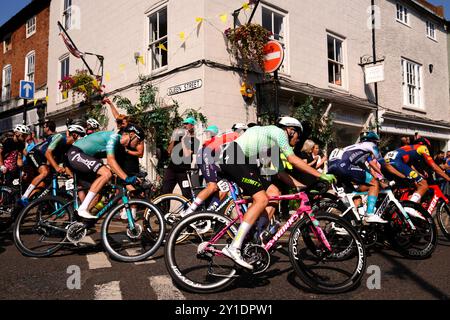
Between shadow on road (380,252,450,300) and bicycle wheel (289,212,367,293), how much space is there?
2.10ft

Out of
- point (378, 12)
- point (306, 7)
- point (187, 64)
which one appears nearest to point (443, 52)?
point (378, 12)

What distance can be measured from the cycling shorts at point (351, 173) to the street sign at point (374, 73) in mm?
9123

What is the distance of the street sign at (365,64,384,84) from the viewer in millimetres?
12772

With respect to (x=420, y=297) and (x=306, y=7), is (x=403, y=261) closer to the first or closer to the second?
(x=420, y=297)

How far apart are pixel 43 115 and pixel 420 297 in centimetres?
1696

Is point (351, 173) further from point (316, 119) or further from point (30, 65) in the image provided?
point (30, 65)

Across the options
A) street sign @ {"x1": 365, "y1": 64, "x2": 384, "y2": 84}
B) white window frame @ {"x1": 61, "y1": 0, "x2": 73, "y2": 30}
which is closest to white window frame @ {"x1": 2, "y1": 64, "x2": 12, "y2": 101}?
white window frame @ {"x1": 61, "y1": 0, "x2": 73, "y2": 30}

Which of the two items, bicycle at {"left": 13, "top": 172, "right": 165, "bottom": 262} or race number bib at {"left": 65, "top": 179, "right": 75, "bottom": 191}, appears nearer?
bicycle at {"left": 13, "top": 172, "right": 165, "bottom": 262}

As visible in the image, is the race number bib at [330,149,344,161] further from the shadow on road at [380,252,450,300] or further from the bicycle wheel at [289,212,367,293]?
the bicycle wheel at [289,212,367,293]

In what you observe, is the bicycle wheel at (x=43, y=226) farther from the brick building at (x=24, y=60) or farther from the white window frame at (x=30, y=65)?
the white window frame at (x=30, y=65)

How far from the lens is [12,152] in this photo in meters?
7.86

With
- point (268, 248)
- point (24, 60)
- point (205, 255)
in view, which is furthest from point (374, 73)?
point (24, 60)

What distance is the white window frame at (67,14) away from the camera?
14812 millimetres

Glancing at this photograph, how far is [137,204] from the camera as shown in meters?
4.57
